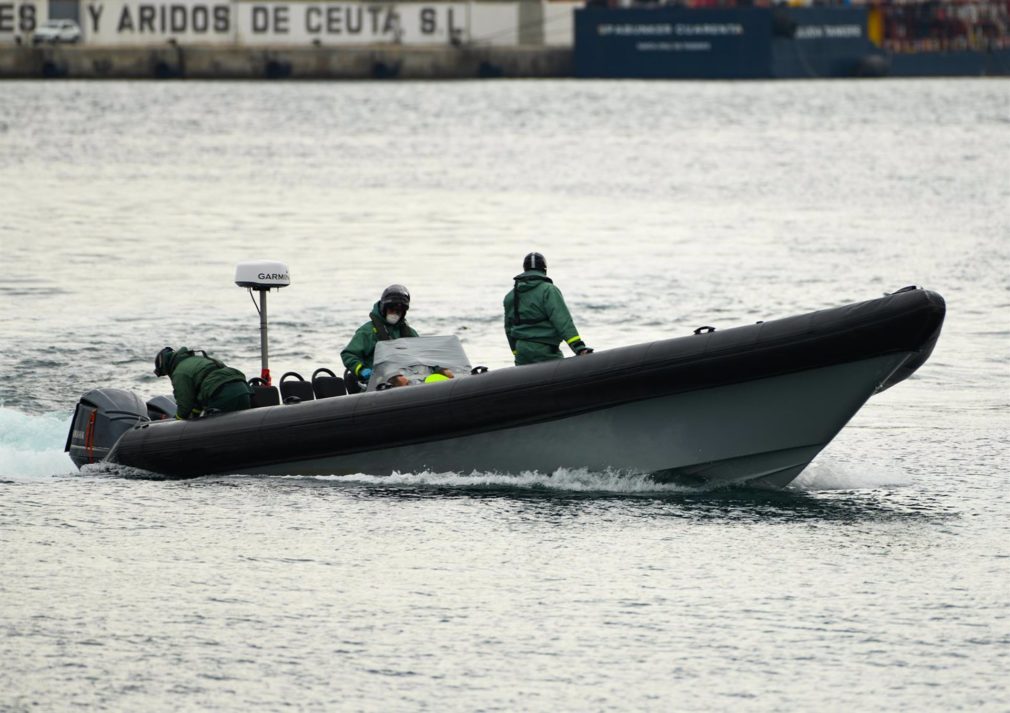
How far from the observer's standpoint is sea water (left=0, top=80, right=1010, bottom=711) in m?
9.73

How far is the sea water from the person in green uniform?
0.61m

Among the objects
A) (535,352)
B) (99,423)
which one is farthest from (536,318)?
(99,423)

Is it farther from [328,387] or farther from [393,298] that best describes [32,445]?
[393,298]

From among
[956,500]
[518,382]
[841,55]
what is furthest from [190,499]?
[841,55]

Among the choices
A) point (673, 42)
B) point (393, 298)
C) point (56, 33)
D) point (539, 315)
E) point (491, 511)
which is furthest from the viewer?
point (673, 42)

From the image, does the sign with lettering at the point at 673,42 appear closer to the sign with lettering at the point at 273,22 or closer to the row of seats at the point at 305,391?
the sign with lettering at the point at 273,22

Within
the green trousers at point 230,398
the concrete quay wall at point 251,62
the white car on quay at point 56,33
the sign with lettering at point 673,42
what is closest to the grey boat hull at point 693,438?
the green trousers at point 230,398

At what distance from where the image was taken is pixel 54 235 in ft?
106

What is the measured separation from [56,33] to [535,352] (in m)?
74.6

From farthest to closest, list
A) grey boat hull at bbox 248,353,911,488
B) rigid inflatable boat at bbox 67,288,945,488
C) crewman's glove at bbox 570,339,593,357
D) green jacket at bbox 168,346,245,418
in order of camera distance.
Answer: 1. green jacket at bbox 168,346,245,418
2. crewman's glove at bbox 570,339,593,357
3. grey boat hull at bbox 248,353,911,488
4. rigid inflatable boat at bbox 67,288,945,488

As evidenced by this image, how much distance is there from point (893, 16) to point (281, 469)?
86082mm

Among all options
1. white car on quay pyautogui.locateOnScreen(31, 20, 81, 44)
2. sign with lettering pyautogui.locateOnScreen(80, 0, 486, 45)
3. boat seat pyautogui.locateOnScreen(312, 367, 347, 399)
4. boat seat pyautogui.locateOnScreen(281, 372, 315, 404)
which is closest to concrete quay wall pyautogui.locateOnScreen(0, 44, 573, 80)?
white car on quay pyautogui.locateOnScreen(31, 20, 81, 44)

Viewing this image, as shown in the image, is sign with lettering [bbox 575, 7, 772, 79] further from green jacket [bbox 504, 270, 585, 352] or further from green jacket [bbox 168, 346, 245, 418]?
green jacket [bbox 504, 270, 585, 352]

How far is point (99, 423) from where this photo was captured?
14383 mm
